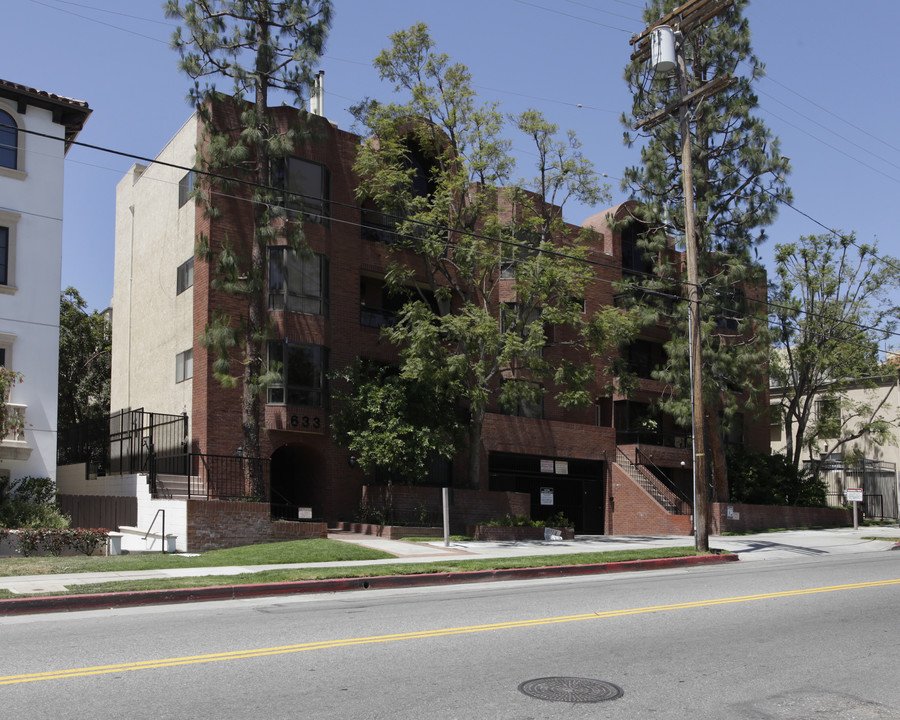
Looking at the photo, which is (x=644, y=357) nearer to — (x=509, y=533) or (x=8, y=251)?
(x=509, y=533)

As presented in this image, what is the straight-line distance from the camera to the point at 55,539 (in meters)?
19.1

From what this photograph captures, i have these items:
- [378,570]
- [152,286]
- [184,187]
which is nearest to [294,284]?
[184,187]

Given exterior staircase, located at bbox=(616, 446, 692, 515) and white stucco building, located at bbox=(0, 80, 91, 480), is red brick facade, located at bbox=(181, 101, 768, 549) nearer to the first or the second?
exterior staircase, located at bbox=(616, 446, 692, 515)

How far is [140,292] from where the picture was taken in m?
31.3

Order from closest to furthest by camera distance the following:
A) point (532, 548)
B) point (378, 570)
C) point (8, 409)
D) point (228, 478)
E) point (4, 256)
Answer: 1. point (378, 570)
2. point (8, 409)
3. point (532, 548)
4. point (4, 256)
5. point (228, 478)

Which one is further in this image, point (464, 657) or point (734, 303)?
point (734, 303)

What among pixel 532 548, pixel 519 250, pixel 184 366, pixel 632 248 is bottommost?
pixel 532 548

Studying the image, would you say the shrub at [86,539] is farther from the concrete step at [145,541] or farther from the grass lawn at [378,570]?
the grass lawn at [378,570]

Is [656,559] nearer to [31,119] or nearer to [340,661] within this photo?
[340,661]

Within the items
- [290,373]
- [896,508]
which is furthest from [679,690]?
[896,508]

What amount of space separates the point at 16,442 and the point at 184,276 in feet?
25.3

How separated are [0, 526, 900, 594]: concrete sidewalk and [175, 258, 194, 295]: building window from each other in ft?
30.2

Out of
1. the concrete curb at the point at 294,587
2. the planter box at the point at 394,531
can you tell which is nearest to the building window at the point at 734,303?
the planter box at the point at 394,531

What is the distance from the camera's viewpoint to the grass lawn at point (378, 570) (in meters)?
13.2
